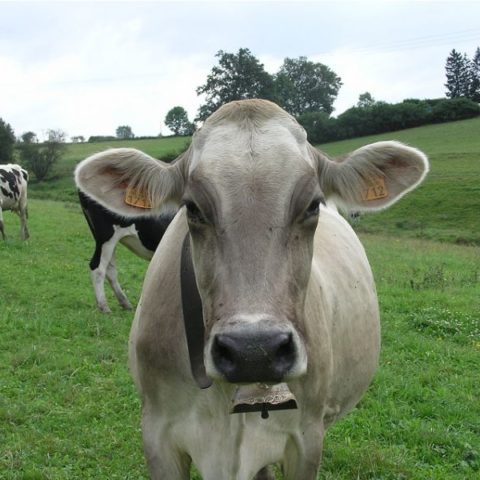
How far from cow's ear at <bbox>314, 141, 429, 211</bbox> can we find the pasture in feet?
7.53

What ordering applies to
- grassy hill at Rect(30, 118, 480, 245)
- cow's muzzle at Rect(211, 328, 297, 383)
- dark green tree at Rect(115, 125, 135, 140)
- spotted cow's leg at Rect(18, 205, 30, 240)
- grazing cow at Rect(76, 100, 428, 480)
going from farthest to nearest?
1. dark green tree at Rect(115, 125, 135, 140)
2. grassy hill at Rect(30, 118, 480, 245)
3. spotted cow's leg at Rect(18, 205, 30, 240)
4. grazing cow at Rect(76, 100, 428, 480)
5. cow's muzzle at Rect(211, 328, 297, 383)

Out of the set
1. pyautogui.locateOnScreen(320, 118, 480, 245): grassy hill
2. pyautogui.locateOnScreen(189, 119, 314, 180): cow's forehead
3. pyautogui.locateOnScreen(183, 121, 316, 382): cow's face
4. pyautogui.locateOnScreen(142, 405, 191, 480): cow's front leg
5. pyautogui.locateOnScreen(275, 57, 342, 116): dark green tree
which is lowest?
pyautogui.locateOnScreen(320, 118, 480, 245): grassy hill

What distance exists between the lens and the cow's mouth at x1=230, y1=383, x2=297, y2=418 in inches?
95.7

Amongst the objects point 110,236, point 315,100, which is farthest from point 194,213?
point 315,100

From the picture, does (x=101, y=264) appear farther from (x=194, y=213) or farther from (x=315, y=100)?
(x=315, y=100)

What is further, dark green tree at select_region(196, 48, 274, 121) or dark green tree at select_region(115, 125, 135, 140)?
dark green tree at select_region(115, 125, 135, 140)

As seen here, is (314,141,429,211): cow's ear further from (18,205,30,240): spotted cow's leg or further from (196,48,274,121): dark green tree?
(196,48,274,121): dark green tree

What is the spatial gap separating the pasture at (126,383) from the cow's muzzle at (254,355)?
8.81 feet

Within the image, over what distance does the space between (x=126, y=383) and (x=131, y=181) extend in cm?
353

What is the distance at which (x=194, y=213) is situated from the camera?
8.25ft

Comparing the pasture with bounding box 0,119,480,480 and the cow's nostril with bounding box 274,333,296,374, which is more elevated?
the cow's nostril with bounding box 274,333,296,374

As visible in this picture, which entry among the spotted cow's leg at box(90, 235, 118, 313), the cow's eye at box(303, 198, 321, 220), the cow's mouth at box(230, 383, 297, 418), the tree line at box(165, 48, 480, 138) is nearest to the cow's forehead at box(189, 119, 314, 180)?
the cow's eye at box(303, 198, 321, 220)

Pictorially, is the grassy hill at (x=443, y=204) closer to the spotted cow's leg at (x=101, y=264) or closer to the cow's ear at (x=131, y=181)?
the spotted cow's leg at (x=101, y=264)

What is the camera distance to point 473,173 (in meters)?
36.6
